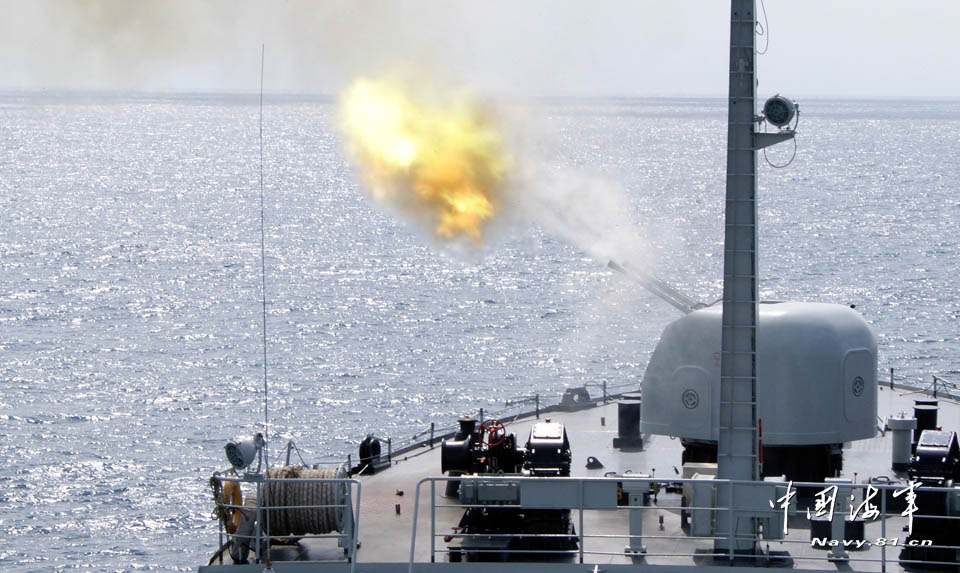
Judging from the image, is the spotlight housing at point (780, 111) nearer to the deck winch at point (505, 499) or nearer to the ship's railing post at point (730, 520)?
the ship's railing post at point (730, 520)

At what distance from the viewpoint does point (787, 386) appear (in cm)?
2322

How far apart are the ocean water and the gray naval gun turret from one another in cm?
820

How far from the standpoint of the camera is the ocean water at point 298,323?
48750 mm

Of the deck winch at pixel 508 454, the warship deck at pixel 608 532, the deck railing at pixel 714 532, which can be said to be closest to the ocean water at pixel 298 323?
the warship deck at pixel 608 532

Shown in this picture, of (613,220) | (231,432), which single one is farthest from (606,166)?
(231,432)

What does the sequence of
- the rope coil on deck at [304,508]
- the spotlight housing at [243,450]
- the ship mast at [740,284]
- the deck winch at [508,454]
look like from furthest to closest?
the deck winch at [508,454] → the rope coil on deck at [304,508] → the ship mast at [740,284] → the spotlight housing at [243,450]

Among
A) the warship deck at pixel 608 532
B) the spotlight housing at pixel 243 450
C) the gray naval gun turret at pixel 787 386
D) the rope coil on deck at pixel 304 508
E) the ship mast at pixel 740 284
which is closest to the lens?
the spotlight housing at pixel 243 450

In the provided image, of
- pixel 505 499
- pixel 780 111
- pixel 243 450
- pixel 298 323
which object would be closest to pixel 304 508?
pixel 243 450

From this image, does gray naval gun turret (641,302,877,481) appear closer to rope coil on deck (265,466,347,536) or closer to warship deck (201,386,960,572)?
warship deck (201,386,960,572)

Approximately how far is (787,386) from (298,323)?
56993 mm

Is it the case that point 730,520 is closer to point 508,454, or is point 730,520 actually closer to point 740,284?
point 740,284

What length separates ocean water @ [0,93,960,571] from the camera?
4875cm

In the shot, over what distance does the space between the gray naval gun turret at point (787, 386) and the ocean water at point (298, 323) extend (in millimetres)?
8201

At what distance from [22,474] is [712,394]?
107 feet
